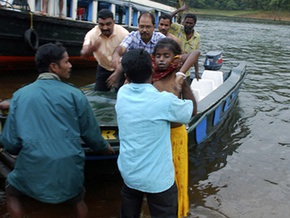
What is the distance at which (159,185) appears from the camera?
8.05 ft

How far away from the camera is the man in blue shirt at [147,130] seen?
2400 millimetres

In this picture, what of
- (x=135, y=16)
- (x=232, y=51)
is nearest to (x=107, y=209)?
(x=135, y=16)

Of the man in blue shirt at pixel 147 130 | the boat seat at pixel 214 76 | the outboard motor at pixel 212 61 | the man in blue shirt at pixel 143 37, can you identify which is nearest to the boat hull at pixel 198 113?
the boat seat at pixel 214 76

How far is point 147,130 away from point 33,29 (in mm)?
7418

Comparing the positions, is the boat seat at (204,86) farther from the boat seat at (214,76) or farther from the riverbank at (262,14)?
the riverbank at (262,14)

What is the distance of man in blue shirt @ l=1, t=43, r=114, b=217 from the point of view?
242 centimetres

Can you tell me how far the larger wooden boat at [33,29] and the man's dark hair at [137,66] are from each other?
21.4ft

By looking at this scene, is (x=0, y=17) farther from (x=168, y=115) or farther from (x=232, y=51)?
(x=232, y=51)

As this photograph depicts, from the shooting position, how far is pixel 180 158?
2846 mm

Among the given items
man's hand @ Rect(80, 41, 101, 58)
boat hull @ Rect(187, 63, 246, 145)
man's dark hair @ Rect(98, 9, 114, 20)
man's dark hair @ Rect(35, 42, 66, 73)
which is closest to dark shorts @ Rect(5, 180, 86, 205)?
man's dark hair @ Rect(35, 42, 66, 73)

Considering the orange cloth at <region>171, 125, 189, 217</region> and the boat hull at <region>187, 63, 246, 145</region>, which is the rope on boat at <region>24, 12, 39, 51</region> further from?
the orange cloth at <region>171, 125, 189, 217</region>

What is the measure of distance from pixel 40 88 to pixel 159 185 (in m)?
1.01

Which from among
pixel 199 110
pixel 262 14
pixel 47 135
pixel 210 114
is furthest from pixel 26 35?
pixel 262 14

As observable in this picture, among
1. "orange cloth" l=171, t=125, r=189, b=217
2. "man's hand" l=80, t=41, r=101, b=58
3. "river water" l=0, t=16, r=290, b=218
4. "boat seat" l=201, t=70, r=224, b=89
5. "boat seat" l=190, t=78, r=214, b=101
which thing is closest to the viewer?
"orange cloth" l=171, t=125, r=189, b=217
